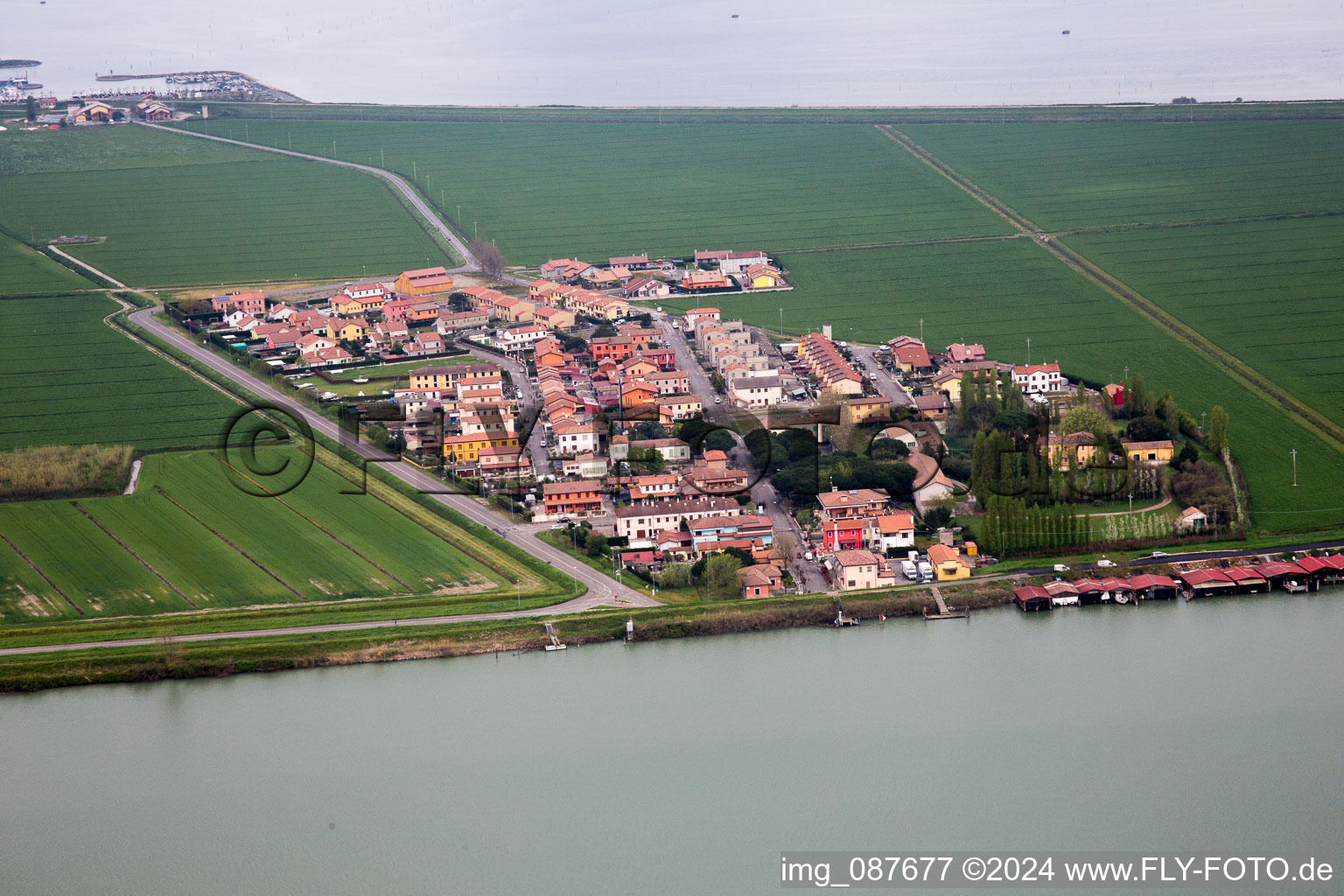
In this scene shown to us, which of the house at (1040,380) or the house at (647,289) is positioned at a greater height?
the house at (647,289)

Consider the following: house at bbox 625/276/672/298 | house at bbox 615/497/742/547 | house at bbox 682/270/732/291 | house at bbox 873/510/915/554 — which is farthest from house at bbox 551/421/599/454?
house at bbox 682/270/732/291

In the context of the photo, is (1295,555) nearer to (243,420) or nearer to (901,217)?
(243,420)

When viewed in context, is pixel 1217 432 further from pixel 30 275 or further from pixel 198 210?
pixel 198 210

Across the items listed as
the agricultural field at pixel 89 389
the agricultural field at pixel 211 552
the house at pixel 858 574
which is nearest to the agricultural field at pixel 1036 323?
the house at pixel 858 574

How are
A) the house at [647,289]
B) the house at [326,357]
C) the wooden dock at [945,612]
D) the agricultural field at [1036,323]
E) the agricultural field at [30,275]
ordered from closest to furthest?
the wooden dock at [945,612], the agricultural field at [1036,323], the house at [326,357], the agricultural field at [30,275], the house at [647,289]

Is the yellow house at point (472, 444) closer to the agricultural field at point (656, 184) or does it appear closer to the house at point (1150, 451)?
the house at point (1150, 451)
